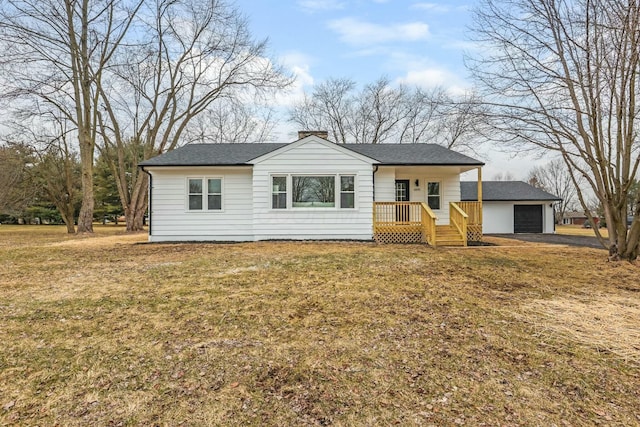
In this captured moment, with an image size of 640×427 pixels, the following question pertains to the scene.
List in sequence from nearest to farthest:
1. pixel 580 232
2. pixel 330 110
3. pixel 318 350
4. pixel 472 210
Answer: pixel 318 350, pixel 472 210, pixel 580 232, pixel 330 110

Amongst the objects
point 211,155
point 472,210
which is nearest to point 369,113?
point 472,210

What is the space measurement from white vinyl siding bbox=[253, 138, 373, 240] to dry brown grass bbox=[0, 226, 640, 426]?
588 centimetres

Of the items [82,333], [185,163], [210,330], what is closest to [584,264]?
[210,330]

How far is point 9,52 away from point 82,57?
283 cm

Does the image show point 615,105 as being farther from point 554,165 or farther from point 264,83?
point 554,165

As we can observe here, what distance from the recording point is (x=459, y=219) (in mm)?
11445

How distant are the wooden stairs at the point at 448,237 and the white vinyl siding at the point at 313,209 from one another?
7.93 ft

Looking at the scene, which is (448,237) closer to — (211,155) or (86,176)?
(211,155)

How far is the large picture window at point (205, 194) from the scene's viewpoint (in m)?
12.4

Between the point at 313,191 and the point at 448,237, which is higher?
the point at 313,191

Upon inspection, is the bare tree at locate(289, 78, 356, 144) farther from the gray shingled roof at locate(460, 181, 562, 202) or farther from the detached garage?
the detached garage

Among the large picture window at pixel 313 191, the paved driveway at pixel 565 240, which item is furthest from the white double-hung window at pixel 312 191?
the paved driveway at pixel 565 240

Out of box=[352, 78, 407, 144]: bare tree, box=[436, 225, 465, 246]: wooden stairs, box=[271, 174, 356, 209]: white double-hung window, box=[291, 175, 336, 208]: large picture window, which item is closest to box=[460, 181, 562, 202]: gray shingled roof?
box=[352, 78, 407, 144]: bare tree

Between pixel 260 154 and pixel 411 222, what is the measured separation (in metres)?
6.59
